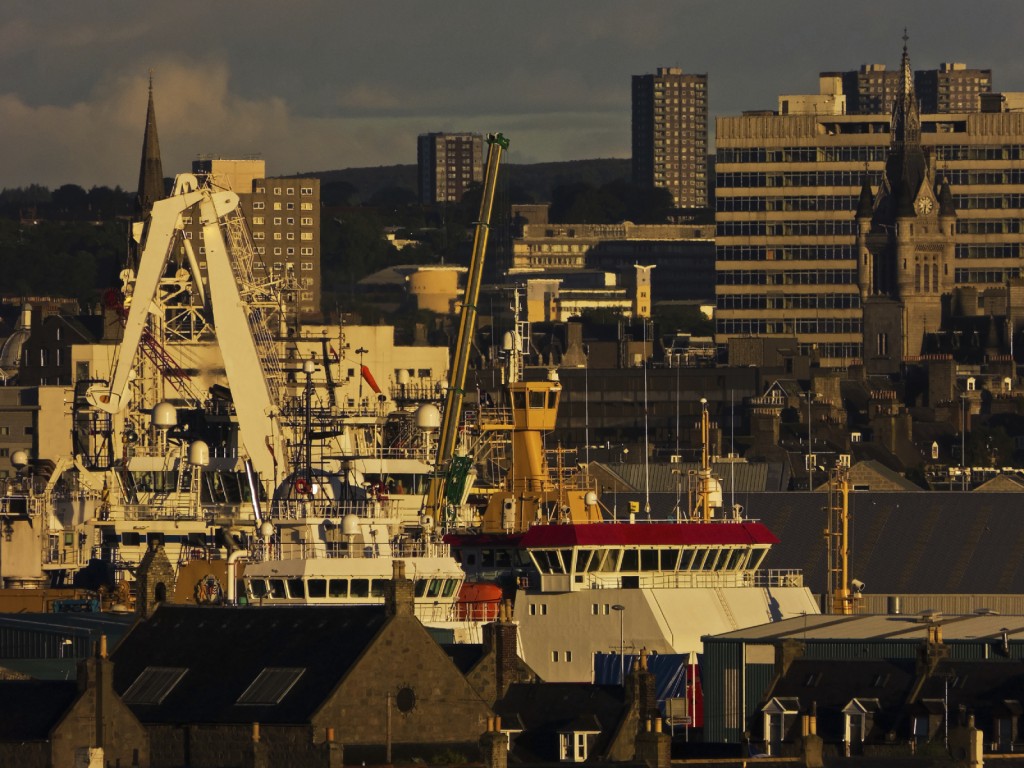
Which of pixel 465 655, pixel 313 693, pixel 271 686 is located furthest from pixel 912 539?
pixel 313 693

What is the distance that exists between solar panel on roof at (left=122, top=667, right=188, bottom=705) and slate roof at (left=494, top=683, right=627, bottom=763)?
582 centimetres

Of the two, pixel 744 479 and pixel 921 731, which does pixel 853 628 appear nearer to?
pixel 921 731

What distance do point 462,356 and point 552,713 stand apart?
169 ft

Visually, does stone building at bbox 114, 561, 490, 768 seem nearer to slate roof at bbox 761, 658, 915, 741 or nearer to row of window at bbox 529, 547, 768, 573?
slate roof at bbox 761, 658, 915, 741

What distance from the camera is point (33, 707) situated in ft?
205

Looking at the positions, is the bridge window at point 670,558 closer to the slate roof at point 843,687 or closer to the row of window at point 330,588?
the row of window at point 330,588

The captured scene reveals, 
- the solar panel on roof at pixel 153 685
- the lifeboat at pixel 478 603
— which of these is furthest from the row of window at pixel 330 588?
the solar panel on roof at pixel 153 685

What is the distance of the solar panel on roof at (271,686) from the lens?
205 ft

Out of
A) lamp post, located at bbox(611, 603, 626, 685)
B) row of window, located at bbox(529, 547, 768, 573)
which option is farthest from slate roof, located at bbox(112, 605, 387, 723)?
row of window, located at bbox(529, 547, 768, 573)

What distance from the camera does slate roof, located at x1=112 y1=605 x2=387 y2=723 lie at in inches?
2461

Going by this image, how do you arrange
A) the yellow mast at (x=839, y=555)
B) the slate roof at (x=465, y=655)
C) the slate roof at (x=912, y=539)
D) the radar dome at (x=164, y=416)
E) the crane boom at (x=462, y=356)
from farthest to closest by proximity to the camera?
the slate roof at (x=912, y=539) < the crane boom at (x=462, y=356) < the radar dome at (x=164, y=416) < the yellow mast at (x=839, y=555) < the slate roof at (x=465, y=655)

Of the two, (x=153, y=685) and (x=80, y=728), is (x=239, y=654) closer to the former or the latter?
(x=153, y=685)

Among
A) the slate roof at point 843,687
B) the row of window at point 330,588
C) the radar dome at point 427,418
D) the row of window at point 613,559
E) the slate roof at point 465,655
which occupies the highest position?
the radar dome at point 427,418

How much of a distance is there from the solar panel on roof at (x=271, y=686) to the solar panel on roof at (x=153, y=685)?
6.01ft
